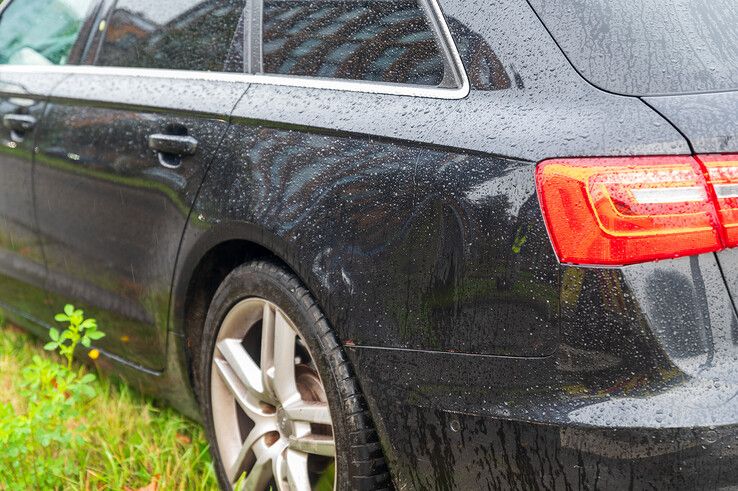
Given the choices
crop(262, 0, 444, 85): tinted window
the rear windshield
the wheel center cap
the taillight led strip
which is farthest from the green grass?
the rear windshield

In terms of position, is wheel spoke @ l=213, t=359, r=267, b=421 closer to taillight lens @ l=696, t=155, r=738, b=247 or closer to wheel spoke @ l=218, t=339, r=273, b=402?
wheel spoke @ l=218, t=339, r=273, b=402

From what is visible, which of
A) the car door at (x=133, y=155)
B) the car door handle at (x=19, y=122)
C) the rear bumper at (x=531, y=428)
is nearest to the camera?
the rear bumper at (x=531, y=428)

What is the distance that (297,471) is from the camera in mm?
2414

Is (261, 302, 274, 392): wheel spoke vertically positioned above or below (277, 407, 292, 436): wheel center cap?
above

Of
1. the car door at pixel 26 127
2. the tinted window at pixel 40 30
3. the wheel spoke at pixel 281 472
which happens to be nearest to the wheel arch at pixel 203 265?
the wheel spoke at pixel 281 472

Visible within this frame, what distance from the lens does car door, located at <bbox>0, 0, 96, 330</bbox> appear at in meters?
3.53

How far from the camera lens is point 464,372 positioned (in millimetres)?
1908

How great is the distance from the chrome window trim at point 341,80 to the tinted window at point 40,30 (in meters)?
0.29

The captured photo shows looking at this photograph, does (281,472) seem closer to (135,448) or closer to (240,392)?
(240,392)

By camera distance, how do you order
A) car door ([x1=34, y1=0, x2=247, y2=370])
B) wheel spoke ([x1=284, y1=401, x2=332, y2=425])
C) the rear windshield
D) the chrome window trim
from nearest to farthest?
the rear windshield < the chrome window trim < wheel spoke ([x1=284, y1=401, x2=332, y2=425]) < car door ([x1=34, y1=0, x2=247, y2=370])

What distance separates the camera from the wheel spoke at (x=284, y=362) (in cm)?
238

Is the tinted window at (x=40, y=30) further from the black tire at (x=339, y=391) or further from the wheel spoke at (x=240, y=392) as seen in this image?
the black tire at (x=339, y=391)

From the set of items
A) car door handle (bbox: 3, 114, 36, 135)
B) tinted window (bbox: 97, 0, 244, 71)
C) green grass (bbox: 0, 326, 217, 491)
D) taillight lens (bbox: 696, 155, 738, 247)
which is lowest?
green grass (bbox: 0, 326, 217, 491)

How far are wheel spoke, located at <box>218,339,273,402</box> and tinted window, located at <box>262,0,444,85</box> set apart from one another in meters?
0.71
